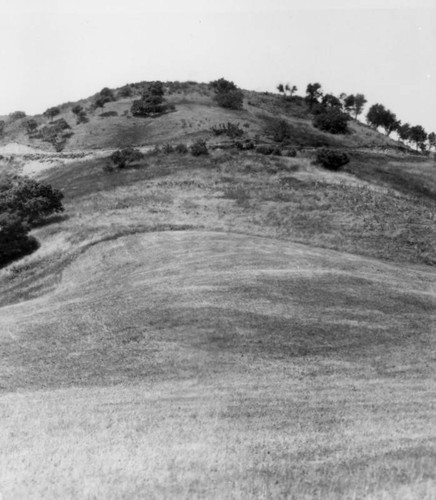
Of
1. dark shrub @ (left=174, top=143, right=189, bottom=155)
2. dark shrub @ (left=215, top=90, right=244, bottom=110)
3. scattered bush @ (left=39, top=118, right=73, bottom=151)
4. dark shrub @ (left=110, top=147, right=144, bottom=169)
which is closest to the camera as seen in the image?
dark shrub @ (left=110, top=147, right=144, bottom=169)

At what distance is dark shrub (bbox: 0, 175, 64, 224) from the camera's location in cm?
5116

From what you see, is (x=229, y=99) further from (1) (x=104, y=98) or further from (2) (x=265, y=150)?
(2) (x=265, y=150)

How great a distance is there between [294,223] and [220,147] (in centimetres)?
3089

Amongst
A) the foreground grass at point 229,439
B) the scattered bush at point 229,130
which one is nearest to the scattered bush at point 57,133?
the scattered bush at point 229,130

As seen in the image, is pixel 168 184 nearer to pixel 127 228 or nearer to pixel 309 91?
pixel 127 228

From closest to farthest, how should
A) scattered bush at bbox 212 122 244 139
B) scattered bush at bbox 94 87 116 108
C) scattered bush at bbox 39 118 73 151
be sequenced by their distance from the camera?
scattered bush at bbox 212 122 244 139
scattered bush at bbox 39 118 73 151
scattered bush at bbox 94 87 116 108

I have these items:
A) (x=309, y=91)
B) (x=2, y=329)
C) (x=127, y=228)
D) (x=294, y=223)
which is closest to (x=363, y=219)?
(x=294, y=223)

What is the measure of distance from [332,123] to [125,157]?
163 feet

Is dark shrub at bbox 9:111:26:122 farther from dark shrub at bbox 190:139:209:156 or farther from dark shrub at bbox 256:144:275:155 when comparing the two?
dark shrub at bbox 256:144:275:155

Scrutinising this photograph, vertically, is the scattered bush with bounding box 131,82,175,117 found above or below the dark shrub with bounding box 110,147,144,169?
above

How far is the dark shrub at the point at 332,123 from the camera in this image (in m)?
102

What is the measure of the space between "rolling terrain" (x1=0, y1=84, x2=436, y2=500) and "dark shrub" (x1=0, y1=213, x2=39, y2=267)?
141cm

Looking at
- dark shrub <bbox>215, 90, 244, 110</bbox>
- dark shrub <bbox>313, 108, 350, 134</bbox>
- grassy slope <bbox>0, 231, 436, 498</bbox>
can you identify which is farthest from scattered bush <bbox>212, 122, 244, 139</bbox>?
grassy slope <bbox>0, 231, 436, 498</bbox>

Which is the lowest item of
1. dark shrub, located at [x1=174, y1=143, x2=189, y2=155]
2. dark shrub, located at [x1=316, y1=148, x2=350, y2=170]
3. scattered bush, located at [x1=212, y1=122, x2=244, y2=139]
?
dark shrub, located at [x1=316, y1=148, x2=350, y2=170]
